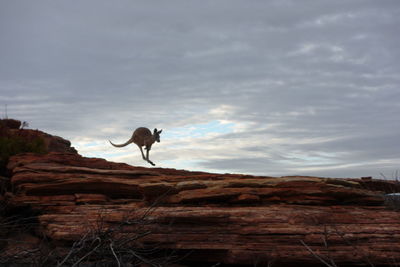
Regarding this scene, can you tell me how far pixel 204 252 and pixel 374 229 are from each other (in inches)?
112

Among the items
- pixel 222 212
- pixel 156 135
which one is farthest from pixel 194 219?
pixel 156 135

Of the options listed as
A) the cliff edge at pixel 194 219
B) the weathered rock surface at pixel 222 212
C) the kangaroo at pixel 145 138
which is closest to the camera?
the cliff edge at pixel 194 219

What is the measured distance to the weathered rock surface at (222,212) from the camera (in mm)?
6789

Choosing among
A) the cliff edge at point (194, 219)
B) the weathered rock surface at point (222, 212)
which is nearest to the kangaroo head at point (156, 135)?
the weathered rock surface at point (222, 212)

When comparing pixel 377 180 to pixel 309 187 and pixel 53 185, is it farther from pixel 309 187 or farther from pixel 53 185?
pixel 53 185

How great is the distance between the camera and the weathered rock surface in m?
6.79

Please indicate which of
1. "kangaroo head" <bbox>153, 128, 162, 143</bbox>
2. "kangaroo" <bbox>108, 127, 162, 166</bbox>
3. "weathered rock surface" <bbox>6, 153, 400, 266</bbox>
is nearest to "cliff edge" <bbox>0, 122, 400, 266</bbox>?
"weathered rock surface" <bbox>6, 153, 400, 266</bbox>

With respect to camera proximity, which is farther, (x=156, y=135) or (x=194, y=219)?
(x=156, y=135)

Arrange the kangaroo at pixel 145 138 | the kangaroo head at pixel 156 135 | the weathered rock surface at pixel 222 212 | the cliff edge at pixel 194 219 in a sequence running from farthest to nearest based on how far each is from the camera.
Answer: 1. the kangaroo head at pixel 156 135
2. the kangaroo at pixel 145 138
3. the weathered rock surface at pixel 222 212
4. the cliff edge at pixel 194 219

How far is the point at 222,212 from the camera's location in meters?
7.54

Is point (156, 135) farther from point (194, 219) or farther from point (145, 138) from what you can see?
point (194, 219)

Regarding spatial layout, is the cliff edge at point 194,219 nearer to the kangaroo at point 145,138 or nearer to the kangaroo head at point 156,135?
the kangaroo at point 145,138

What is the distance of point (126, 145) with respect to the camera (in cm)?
2448

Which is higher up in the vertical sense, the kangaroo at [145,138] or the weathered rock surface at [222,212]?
the kangaroo at [145,138]
